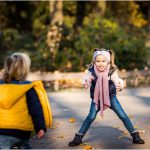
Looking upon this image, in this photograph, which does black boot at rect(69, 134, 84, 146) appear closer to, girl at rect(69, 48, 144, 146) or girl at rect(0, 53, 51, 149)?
girl at rect(69, 48, 144, 146)

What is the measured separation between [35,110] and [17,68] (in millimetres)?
497

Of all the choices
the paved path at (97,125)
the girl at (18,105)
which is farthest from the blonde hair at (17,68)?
the paved path at (97,125)

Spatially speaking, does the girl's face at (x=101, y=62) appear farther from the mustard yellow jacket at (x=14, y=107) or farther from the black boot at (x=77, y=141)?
the mustard yellow jacket at (x=14, y=107)

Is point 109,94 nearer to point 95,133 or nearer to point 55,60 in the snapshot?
point 95,133

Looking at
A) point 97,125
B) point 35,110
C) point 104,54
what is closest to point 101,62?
point 104,54

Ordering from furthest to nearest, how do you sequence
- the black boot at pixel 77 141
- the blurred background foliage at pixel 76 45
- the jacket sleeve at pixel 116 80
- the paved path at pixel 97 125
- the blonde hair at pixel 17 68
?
the blurred background foliage at pixel 76 45 → the paved path at pixel 97 125 → the black boot at pixel 77 141 → the jacket sleeve at pixel 116 80 → the blonde hair at pixel 17 68

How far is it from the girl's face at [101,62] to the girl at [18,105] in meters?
2.09

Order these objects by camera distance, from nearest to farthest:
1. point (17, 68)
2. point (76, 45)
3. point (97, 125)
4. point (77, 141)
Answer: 1. point (17, 68)
2. point (77, 141)
3. point (97, 125)
4. point (76, 45)

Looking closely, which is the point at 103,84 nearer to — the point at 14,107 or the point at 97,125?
the point at 14,107

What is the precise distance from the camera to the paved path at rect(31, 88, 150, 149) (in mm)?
8227

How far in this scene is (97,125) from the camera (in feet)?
33.2

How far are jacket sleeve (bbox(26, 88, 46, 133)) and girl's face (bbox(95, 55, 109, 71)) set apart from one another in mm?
2130

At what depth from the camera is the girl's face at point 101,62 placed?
7.80 meters

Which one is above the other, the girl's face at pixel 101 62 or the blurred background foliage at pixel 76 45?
the girl's face at pixel 101 62
